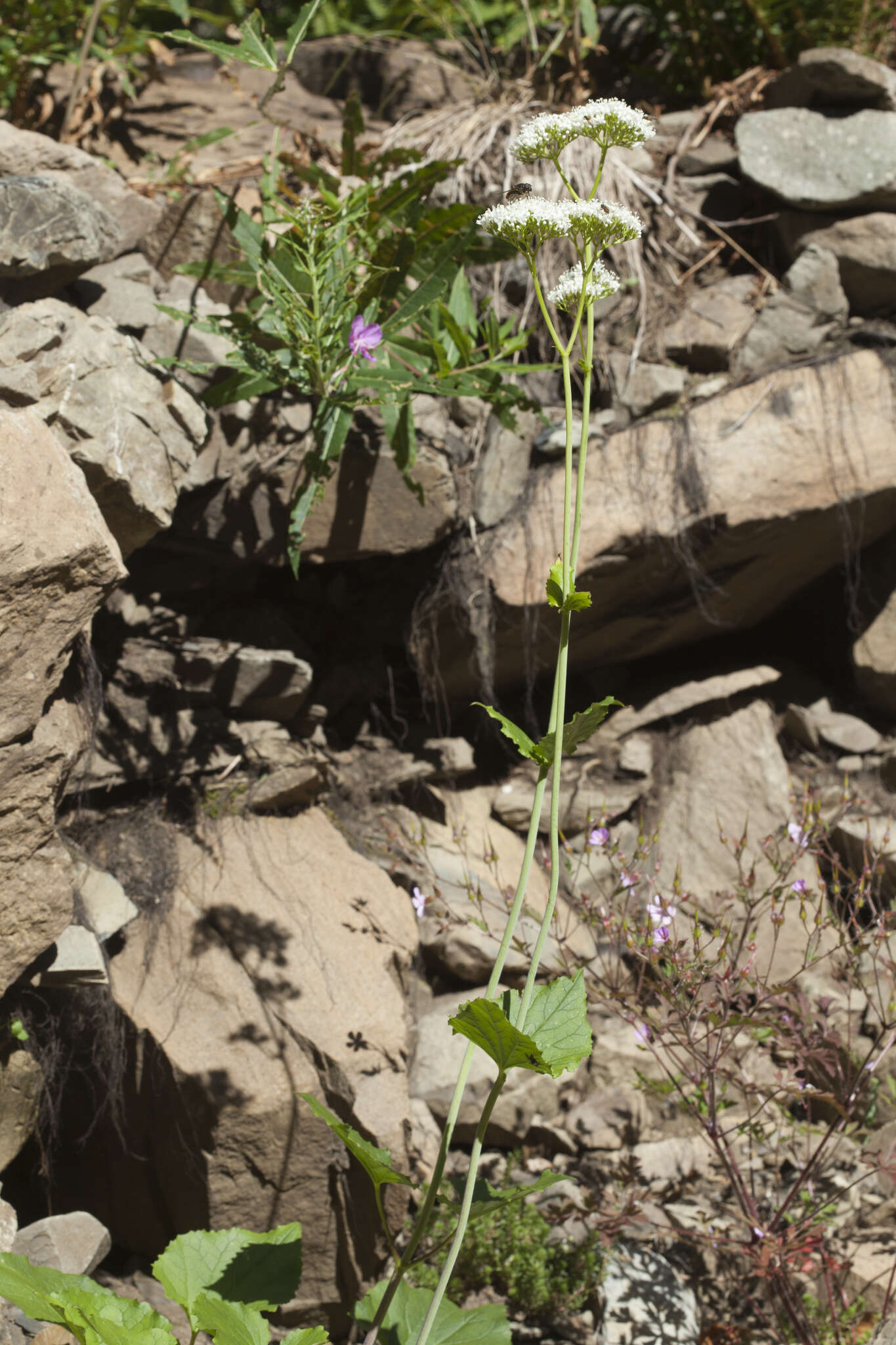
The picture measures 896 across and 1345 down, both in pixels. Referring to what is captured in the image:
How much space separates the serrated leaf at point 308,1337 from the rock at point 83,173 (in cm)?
305

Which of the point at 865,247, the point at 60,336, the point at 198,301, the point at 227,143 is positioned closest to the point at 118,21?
the point at 227,143

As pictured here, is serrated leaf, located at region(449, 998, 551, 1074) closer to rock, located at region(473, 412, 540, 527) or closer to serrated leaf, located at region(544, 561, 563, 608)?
serrated leaf, located at region(544, 561, 563, 608)

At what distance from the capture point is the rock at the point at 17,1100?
2.58 meters

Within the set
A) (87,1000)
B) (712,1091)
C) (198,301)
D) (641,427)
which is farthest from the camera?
(641,427)

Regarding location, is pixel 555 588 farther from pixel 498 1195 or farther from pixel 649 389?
pixel 649 389

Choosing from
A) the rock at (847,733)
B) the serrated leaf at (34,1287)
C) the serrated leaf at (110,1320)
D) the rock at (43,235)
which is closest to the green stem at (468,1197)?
the serrated leaf at (110,1320)

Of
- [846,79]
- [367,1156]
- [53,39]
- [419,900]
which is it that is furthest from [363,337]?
[846,79]

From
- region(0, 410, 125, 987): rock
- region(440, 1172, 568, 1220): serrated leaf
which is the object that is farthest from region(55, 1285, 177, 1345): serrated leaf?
region(0, 410, 125, 987): rock

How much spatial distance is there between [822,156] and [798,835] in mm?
2971

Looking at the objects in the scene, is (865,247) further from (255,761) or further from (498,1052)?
(498,1052)

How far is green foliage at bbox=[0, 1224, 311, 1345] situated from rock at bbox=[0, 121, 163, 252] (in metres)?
2.89

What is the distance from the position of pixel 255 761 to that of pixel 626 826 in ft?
5.33

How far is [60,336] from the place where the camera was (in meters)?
2.77

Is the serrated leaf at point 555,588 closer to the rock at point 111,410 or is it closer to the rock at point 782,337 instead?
the rock at point 111,410
